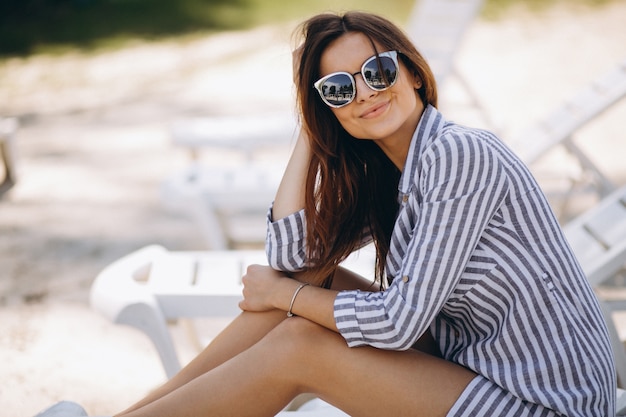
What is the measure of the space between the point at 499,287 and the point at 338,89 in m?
0.60

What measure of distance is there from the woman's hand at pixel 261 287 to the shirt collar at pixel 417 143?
0.39m

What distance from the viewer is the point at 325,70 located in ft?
6.47

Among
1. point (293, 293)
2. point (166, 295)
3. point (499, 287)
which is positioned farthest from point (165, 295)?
point (499, 287)

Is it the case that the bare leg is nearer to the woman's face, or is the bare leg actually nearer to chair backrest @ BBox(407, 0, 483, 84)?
Result: the woman's face

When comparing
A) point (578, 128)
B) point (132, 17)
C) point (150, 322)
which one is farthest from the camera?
point (132, 17)

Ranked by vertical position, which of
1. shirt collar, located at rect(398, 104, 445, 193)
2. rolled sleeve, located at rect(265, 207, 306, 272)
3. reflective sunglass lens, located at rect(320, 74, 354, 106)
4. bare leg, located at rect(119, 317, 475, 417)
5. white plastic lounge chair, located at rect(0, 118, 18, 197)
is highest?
reflective sunglass lens, located at rect(320, 74, 354, 106)

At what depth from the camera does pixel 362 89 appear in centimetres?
191

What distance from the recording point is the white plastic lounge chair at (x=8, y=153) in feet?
17.7

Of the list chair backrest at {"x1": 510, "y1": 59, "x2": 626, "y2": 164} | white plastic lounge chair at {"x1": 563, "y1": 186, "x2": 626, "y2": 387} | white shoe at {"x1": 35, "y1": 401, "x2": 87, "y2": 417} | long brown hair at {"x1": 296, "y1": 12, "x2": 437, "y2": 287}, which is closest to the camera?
white shoe at {"x1": 35, "y1": 401, "x2": 87, "y2": 417}

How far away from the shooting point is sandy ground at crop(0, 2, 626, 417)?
3.23 m

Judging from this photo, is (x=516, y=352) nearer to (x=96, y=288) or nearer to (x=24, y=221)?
(x=96, y=288)

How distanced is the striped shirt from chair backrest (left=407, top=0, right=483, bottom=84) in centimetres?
382

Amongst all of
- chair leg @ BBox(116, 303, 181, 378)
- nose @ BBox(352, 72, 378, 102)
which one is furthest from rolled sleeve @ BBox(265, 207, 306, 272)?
chair leg @ BBox(116, 303, 181, 378)

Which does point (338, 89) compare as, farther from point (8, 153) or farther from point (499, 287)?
point (8, 153)
